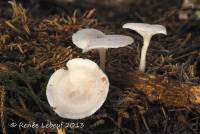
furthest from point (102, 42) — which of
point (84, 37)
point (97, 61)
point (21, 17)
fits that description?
point (21, 17)

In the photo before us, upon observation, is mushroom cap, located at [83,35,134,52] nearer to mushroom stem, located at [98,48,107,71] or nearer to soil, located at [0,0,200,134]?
mushroom stem, located at [98,48,107,71]

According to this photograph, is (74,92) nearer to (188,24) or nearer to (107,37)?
(107,37)

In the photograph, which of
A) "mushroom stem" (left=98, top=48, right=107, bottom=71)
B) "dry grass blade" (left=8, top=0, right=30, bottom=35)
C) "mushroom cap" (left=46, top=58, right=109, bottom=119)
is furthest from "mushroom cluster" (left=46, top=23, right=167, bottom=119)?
"dry grass blade" (left=8, top=0, right=30, bottom=35)

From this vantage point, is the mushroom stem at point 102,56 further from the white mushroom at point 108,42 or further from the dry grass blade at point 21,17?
the dry grass blade at point 21,17

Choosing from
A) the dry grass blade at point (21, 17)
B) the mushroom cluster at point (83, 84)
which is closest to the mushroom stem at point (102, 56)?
the mushroom cluster at point (83, 84)

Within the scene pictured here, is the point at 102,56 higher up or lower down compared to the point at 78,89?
higher up

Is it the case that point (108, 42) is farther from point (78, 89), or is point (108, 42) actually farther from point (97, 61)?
point (97, 61)
